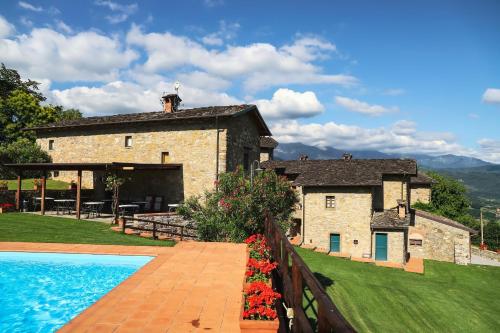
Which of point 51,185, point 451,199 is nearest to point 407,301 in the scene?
point 51,185

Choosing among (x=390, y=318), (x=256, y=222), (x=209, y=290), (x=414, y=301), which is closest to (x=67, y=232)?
(x=256, y=222)

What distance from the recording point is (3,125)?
128 feet

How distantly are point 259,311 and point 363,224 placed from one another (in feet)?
71.1

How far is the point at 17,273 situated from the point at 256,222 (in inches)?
284

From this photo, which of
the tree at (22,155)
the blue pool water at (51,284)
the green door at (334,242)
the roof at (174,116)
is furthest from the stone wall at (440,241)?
the tree at (22,155)

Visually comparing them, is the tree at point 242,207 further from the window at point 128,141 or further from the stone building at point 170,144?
the window at point 128,141

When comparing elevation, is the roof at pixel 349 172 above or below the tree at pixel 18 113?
below

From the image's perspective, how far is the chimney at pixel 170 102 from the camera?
2447 cm

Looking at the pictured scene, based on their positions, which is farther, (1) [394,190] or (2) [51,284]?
(1) [394,190]

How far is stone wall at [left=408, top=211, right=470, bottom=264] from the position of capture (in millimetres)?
25869

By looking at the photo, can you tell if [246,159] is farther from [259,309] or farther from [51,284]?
[259,309]

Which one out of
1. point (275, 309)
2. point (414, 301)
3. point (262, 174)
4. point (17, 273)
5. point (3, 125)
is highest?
point (3, 125)

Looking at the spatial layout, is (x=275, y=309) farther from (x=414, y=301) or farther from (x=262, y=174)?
(x=414, y=301)

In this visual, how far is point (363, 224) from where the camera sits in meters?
24.6
